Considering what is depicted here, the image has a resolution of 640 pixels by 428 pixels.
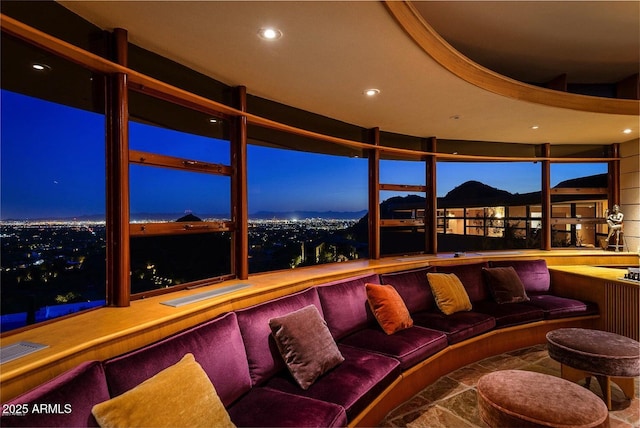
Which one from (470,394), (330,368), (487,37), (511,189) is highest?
(487,37)

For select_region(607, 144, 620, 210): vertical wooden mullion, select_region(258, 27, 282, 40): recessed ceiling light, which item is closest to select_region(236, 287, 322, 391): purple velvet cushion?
select_region(258, 27, 282, 40): recessed ceiling light

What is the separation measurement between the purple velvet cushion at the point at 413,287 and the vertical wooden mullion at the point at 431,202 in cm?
113

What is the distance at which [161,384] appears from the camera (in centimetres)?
136

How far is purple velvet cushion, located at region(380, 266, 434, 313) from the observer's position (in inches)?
131

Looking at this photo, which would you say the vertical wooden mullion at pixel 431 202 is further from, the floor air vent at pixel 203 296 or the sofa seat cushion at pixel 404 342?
the floor air vent at pixel 203 296

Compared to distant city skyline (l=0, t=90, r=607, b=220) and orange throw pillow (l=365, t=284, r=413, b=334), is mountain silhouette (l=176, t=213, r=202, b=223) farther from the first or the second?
orange throw pillow (l=365, t=284, r=413, b=334)

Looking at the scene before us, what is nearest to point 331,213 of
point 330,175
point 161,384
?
point 330,175

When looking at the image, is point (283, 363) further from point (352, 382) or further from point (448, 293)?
point (448, 293)

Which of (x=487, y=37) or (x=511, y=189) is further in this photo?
(x=511, y=189)

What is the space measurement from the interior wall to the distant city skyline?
11.2 ft

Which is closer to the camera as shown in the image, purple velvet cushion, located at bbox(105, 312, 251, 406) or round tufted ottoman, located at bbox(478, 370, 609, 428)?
purple velvet cushion, located at bbox(105, 312, 251, 406)

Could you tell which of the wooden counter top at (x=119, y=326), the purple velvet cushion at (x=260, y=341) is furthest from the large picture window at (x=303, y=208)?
the purple velvet cushion at (x=260, y=341)

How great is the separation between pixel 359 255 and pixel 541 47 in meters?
2.87

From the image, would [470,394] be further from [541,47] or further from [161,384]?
[541,47]
